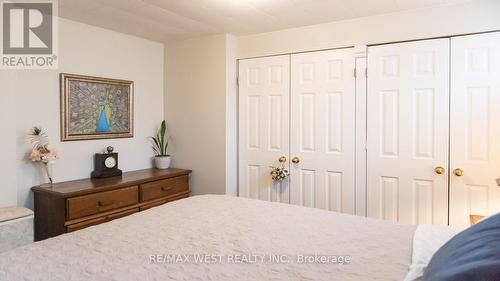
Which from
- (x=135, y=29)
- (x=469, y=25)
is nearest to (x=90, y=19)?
(x=135, y=29)

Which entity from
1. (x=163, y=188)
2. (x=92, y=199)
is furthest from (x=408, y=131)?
(x=92, y=199)

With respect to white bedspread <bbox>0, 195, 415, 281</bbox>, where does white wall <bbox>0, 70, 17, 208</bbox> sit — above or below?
above

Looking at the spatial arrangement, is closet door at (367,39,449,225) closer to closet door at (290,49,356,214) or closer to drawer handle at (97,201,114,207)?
closet door at (290,49,356,214)

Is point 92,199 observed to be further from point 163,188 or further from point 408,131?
point 408,131

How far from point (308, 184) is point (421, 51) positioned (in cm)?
148

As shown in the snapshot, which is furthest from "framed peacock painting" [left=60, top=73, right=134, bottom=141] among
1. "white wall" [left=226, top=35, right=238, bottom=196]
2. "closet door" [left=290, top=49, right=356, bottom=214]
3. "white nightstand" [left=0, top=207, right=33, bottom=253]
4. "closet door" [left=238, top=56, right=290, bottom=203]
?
"closet door" [left=290, top=49, right=356, bottom=214]

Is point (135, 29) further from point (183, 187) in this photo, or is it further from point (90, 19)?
point (183, 187)

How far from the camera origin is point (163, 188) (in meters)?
3.29

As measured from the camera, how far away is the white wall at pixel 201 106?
3396 millimetres

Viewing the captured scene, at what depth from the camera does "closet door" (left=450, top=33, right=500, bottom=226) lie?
238cm

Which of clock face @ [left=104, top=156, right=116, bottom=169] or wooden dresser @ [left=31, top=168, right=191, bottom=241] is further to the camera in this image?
clock face @ [left=104, top=156, right=116, bottom=169]

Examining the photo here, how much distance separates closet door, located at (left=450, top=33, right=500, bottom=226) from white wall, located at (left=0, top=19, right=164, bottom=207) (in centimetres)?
291

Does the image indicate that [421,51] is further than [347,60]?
No

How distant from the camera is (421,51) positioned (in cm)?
260
